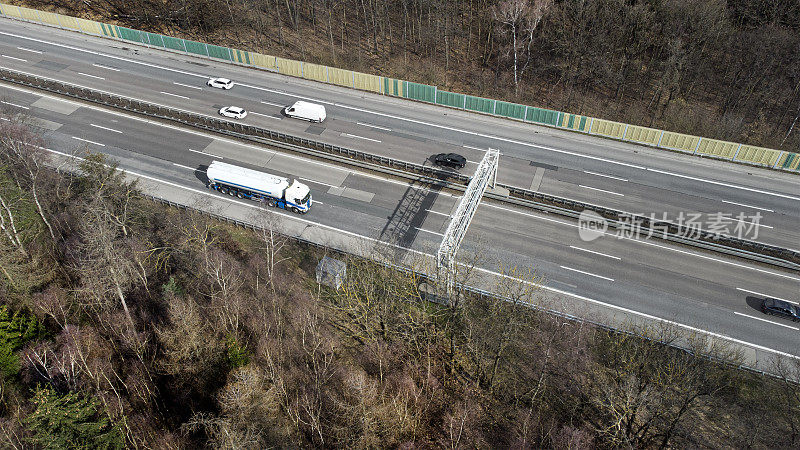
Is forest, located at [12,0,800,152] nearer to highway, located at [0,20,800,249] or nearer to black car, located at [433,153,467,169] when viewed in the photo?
highway, located at [0,20,800,249]

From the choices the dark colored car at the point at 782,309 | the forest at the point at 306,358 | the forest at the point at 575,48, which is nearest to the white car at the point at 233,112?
the forest at the point at 575,48

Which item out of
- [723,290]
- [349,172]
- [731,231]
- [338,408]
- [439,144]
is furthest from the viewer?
[439,144]

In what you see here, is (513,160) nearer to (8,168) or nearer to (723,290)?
(723,290)

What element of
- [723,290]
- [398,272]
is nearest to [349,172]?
[398,272]

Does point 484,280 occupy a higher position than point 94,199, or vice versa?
→ point 94,199

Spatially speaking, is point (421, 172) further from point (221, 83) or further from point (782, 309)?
point (782, 309)

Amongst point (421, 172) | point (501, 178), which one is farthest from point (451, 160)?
point (501, 178)
